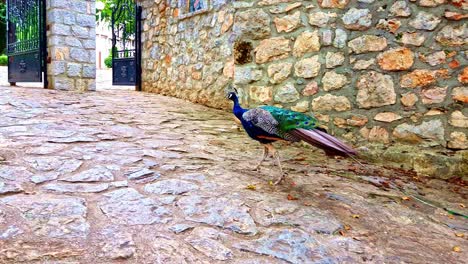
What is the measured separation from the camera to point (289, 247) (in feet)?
5.72

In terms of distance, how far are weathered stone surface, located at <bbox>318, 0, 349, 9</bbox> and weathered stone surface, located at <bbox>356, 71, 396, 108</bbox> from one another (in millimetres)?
680

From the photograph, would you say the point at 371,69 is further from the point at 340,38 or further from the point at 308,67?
the point at 308,67

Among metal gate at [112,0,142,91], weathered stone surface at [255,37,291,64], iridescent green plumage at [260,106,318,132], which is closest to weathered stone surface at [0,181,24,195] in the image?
iridescent green plumage at [260,106,318,132]

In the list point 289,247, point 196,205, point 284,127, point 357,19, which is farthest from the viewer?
point 357,19

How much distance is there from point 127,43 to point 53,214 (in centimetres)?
711

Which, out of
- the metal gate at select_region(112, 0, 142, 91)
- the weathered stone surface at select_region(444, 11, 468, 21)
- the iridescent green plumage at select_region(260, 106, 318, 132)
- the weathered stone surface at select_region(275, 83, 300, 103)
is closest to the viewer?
the iridescent green plumage at select_region(260, 106, 318, 132)

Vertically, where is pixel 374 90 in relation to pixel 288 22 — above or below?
below

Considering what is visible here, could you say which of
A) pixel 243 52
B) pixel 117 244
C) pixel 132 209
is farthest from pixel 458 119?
pixel 117 244

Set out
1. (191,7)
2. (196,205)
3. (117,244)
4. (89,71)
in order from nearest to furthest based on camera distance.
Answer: (117,244) → (196,205) → (191,7) → (89,71)

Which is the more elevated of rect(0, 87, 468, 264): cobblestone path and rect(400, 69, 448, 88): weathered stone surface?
rect(400, 69, 448, 88): weathered stone surface

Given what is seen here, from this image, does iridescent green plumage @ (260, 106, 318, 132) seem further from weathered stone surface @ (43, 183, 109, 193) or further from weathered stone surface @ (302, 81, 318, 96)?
weathered stone surface @ (302, 81, 318, 96)

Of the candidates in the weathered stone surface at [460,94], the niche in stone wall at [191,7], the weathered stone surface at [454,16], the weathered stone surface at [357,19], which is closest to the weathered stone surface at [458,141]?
the weathered stone surface at [460,94]

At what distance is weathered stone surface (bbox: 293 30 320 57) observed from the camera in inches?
143

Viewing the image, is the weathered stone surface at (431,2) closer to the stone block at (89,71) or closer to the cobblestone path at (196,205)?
the cobblestone path at (196,205)
